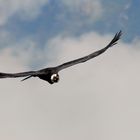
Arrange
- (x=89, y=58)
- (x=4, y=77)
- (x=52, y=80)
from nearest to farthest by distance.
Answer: (x=4, y=77) → (x=52, y=80) → (x=89, y=58)

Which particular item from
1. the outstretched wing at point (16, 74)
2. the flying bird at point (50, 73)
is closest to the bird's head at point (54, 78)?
the flying bird at point (50, 73)

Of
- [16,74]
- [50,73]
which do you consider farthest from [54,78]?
[16,74]

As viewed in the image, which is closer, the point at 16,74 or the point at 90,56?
the point at 16,74

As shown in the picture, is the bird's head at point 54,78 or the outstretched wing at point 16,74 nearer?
the outstretched wing at point 16,74

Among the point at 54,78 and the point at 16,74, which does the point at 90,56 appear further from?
the point at 16,74

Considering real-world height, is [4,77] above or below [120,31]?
below

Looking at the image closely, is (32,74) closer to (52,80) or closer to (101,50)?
(52,80)

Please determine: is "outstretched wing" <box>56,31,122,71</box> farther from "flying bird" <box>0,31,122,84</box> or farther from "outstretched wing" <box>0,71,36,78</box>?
"outstretched wing" <box>0,71,36,78</box>

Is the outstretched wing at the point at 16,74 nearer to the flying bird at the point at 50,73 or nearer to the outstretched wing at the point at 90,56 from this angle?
the flying bird at the point at 50,73

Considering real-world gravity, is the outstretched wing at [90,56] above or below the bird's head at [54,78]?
above

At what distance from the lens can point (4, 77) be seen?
44062 mm

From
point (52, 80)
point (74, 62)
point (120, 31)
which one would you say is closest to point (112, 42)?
point (120, 31)

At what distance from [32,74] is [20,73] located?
1129 millimetres

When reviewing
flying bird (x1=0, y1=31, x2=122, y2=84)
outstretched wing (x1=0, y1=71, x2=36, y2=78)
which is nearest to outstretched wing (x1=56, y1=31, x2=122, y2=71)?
flying bird (x1=0, y1=31, x2=122, y2=84)
